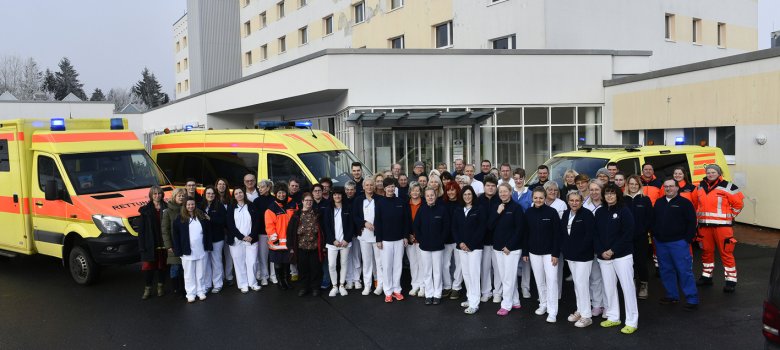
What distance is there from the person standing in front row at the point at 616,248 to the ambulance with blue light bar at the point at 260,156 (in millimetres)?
4848

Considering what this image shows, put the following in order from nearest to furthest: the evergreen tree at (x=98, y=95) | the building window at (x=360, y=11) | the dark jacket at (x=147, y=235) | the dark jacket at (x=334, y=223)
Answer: the dark jacket at (x=147, y=235), the dark jacket at (x=334, y=223), the building window at (x=360, y=11), the evergreen tree at (x=98, y=95)

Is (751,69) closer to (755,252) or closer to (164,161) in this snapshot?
(755,252)

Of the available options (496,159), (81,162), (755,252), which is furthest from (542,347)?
(496,159)

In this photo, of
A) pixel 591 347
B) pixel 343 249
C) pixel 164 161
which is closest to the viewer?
pixel 591 347

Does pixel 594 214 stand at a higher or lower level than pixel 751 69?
lower

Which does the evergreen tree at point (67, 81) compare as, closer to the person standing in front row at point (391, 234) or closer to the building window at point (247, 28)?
the building window at point (247, 28)

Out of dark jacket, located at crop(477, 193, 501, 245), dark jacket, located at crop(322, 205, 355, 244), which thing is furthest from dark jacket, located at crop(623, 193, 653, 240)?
dark jacket, located at crop(322, 205, 355, 244)

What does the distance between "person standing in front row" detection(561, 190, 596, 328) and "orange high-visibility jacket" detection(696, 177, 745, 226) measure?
239 centimetres

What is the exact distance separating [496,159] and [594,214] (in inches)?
479

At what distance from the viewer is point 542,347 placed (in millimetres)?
5812

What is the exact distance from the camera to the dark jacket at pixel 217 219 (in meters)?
8.09

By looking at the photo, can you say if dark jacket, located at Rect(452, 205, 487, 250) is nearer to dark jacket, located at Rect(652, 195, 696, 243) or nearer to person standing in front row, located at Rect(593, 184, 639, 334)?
person standing in front row, located at Rect(593, 184, 639, 334)

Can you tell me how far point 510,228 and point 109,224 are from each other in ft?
18.8

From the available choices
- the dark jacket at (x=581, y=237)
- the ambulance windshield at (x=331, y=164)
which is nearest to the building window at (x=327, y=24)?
the ambulance windshield at (x=331, y=164)
